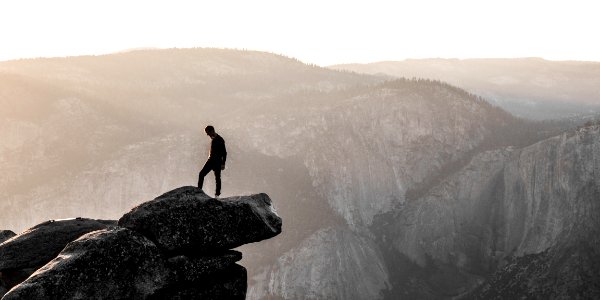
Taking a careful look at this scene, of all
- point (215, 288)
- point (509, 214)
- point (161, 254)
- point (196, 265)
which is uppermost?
point (161, 254)

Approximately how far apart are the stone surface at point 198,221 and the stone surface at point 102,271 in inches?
20.0

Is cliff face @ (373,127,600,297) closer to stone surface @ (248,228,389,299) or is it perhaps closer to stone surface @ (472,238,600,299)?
stone surface @ (472,238,600,299)

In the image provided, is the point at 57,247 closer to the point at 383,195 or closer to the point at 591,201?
the point at 591,201

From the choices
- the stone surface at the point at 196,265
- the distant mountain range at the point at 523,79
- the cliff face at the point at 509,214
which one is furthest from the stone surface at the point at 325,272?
the distant mountain range at the point at 523,79

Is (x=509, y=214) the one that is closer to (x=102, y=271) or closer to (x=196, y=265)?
(x=196, y=265)

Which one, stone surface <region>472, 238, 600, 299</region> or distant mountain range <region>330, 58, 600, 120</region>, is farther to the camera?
distant mountain range <region>330, 58, 600, 120</region>

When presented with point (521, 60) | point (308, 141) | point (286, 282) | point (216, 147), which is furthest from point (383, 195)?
point (521, 60)

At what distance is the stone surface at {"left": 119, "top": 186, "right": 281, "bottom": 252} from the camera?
11.3 metres

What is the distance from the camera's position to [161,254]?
11.1 meters

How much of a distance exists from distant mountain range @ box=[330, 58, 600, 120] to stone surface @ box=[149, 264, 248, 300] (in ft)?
287

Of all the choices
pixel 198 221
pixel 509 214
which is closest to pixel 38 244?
pixel 198 221

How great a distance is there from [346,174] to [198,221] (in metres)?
49.6

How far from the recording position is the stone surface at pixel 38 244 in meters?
11.7

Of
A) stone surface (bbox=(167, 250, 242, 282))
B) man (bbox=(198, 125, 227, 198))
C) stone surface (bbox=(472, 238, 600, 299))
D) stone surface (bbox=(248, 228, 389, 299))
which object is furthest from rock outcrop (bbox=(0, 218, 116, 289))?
stone surface (bbox=(472, 238, 600, 299))
